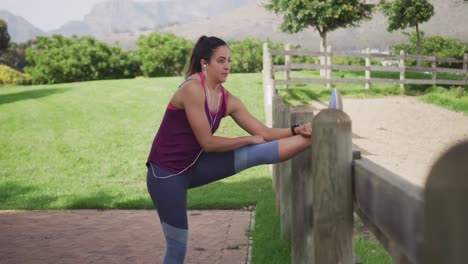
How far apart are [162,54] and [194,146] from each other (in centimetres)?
3619

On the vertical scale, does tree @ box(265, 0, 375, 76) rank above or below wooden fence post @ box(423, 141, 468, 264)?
above

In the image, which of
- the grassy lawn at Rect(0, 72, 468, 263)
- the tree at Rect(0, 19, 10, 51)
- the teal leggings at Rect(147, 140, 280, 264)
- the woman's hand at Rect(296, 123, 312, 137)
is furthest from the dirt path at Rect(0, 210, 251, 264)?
the tree at Rect(0, 19, 10, 51)

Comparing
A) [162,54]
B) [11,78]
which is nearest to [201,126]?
[162,54]

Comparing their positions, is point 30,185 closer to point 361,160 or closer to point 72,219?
point 72,219

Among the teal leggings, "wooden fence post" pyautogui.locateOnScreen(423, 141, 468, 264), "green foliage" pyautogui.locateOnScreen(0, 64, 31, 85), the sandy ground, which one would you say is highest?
"wooden fence post" pyautogui.locateOnScreen(423, 141, 468, 264)

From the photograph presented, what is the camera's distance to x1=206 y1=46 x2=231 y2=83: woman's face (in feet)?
12.1

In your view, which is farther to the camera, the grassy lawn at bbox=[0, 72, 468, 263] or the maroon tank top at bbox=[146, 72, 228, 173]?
the grassy lawn at bbox=[0, 72, 468, 263]

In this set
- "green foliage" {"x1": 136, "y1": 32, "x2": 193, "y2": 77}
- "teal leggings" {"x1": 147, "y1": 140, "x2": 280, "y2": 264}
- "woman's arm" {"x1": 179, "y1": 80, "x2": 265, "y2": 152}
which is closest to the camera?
"woman's arm" {"x1": 179, "y1": 80, "x2": 265, "y2": 152}

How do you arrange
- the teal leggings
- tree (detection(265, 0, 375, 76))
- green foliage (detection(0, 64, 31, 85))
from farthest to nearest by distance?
green foliage (detection(0, 64, 31, 85)) → tree (detection(265, 0, 375, 76)) → the teal leggings

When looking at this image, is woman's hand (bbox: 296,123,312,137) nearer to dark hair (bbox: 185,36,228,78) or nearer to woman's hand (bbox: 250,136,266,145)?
woman's hand (bbox: 250,136,266,145)

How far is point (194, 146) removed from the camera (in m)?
3.68

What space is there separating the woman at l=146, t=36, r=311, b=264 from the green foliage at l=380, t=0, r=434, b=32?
102 ft

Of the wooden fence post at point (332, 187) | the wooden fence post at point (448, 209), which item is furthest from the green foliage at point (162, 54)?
the wooden fence post at point (448, 209)

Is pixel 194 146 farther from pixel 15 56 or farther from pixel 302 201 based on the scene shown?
pixel 15 56
